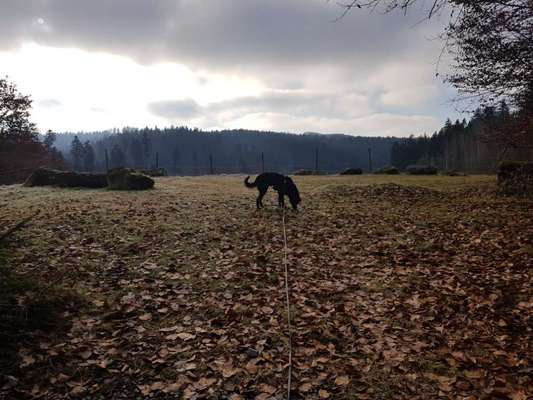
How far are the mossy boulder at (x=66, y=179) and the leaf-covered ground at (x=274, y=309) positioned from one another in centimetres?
868

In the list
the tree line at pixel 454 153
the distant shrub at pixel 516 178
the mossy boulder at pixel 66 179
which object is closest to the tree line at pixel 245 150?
the tree line at pixel 454 153

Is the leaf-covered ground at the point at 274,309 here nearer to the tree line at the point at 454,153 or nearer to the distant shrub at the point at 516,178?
the distant shrub at the point at 516,178

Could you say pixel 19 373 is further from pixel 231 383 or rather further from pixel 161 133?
pixel 161 133

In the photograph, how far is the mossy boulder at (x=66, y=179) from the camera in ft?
67.7

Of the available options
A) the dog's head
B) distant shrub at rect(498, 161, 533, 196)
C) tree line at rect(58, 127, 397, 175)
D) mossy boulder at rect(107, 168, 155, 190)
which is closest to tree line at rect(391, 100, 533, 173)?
distant shrub at rect(498, 161, 533, 196)

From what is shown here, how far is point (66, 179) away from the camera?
67.8 feet

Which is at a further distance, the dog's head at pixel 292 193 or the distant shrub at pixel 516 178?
the distant shrub at pixel 516 178

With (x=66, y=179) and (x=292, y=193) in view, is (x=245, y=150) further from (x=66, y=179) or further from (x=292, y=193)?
(x=292, y=193)

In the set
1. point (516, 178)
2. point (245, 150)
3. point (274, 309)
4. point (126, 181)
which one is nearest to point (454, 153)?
point (516, 178)

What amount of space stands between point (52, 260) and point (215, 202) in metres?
8.75

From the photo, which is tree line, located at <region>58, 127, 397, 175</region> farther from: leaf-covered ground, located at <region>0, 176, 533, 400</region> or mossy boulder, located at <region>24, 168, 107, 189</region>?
leaf-covered ground, located at <region>0, 176, 533, 400</region>

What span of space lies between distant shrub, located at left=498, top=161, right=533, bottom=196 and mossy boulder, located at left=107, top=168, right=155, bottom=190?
16240mm

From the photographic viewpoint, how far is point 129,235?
10.1 m

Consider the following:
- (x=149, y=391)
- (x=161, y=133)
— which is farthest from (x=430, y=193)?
(x=161, y=133)
